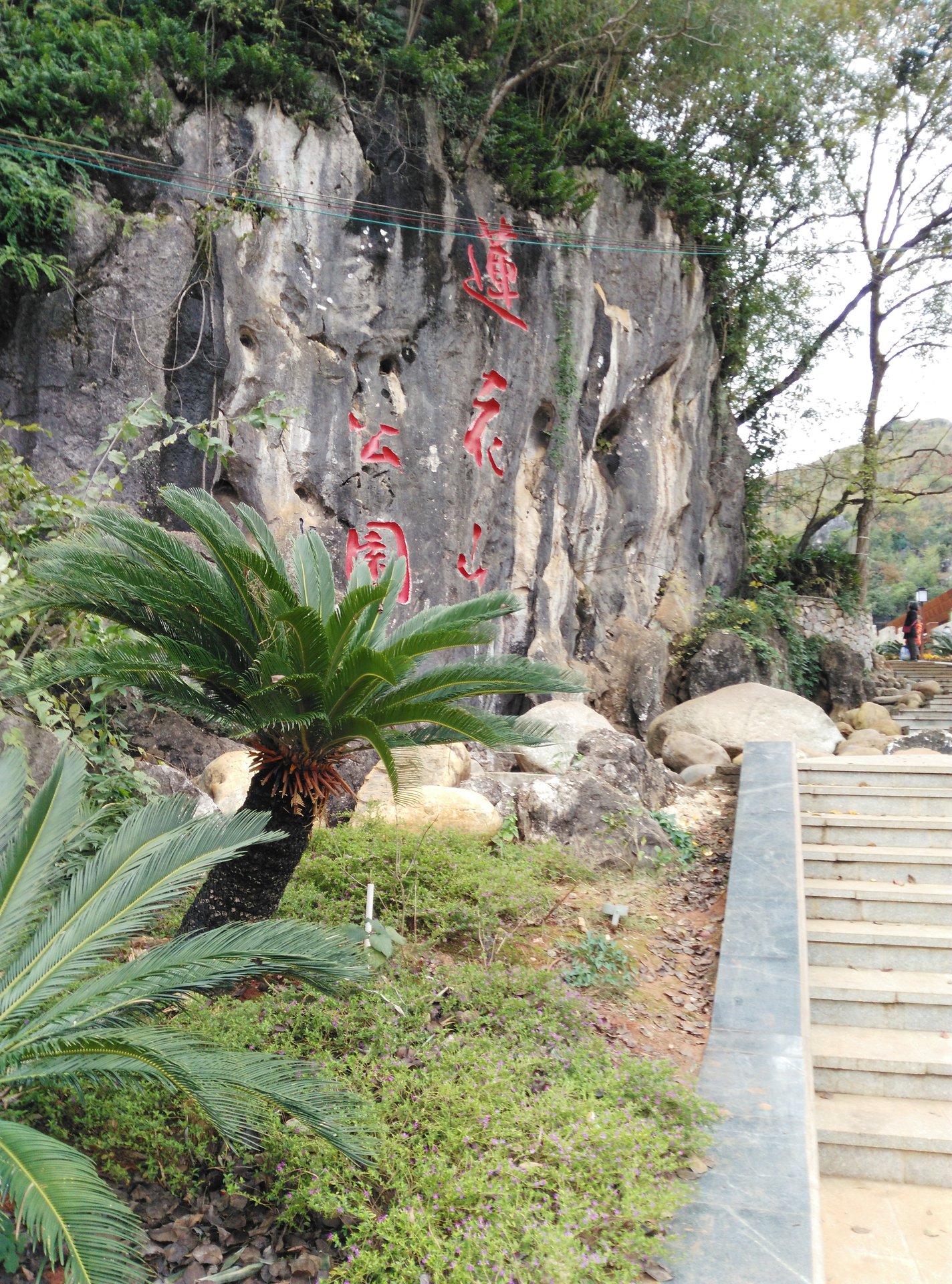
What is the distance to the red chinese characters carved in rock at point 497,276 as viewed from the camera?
1021 centimetres

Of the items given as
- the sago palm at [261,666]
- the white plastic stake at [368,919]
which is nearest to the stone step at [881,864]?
the sago palm at [261,666]

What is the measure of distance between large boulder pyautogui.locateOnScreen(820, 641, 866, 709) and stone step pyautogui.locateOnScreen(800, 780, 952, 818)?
9684mm

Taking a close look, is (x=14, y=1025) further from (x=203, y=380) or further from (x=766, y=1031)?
(x=203, y=380)

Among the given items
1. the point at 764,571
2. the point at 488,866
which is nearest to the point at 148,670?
the point at 488,866

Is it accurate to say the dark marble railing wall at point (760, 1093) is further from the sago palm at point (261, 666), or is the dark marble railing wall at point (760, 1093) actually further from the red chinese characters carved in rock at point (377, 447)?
the red chinese characters carved in rock at point (377, 447)

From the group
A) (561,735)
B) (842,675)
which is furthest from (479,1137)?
(842,675)

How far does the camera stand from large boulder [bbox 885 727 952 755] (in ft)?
32.0

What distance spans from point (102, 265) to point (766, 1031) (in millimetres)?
7512

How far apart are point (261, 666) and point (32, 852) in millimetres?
1078

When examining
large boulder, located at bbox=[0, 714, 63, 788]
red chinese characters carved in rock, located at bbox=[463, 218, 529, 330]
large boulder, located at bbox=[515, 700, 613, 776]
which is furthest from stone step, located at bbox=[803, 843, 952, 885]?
red chinese characters carved in rock, located at bbox=[463, 218, 529, 330]

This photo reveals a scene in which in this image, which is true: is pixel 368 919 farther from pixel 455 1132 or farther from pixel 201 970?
pixel 201 970

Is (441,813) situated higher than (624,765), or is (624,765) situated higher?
(624,765)

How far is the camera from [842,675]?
16250 millimetres

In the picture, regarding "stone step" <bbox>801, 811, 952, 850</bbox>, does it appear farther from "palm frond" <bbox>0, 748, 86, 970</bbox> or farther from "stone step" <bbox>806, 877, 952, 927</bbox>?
"palm frond" <bbox>0, 748, 86, 970</bbox>
